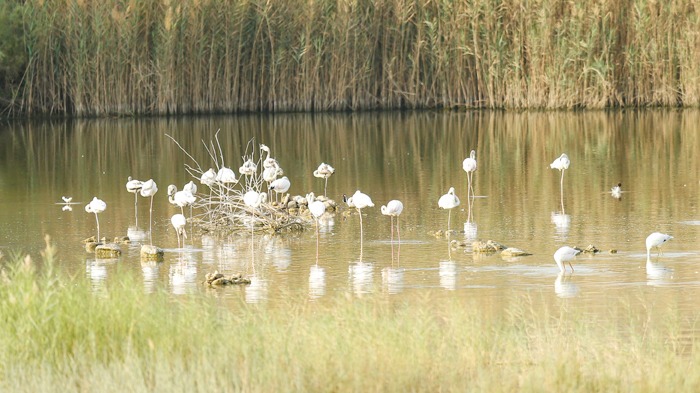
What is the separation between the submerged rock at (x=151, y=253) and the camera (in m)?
10.5

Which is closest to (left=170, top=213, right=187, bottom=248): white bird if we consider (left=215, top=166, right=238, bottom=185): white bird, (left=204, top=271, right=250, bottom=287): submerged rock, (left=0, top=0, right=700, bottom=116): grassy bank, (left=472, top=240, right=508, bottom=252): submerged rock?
(left=215, top=166, right=238, bottom=185): white bird

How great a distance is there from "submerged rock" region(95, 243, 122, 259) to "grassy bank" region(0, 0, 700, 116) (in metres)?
16.5

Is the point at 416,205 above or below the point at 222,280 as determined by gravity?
above

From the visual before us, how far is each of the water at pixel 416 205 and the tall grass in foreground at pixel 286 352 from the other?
0.54 meters

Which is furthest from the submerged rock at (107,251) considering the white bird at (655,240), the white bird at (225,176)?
the white bird at (655,240)

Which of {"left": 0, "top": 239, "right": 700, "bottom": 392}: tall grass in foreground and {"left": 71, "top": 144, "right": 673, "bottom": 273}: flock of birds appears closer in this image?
{"left": 0, "top": 239, "right": 700, "bottom": 392}: tall grass in foreground

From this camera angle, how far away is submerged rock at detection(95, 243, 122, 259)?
35.4 ft

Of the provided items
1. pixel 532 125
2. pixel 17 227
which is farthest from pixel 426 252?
pixel 532 125

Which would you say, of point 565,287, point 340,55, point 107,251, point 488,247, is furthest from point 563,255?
point 340,55

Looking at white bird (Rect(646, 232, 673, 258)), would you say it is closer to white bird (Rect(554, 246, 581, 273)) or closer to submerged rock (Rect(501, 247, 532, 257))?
white bird (Rect(554, 246, 581, 273))

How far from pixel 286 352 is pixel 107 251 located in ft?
17.0

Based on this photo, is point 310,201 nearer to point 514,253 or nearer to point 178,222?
point 178,222

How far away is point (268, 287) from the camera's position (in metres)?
9.25

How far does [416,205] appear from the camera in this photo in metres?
13.6
